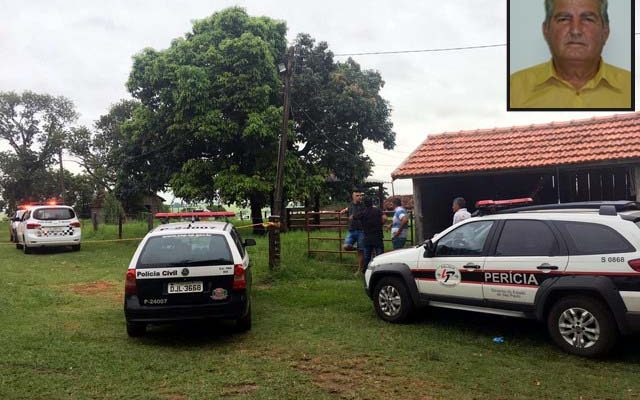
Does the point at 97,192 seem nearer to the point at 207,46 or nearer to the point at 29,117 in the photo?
the point at 29,117

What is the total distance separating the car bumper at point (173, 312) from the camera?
21.0 feet

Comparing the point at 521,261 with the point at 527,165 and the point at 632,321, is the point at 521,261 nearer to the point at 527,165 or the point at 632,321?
the point at 632,321

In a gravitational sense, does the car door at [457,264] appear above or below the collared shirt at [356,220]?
below

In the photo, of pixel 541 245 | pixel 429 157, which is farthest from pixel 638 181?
pixel 541 245

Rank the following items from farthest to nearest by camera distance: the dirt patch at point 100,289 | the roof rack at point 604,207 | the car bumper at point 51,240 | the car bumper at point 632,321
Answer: the car bumper at point 51,240, the dirt patch at point 100,289, the roof rack at point 604,207, the car bumper at point 632,321

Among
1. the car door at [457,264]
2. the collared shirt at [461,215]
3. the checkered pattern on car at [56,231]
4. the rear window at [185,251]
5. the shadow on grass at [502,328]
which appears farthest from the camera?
the checkered pattern on car at [56,231]

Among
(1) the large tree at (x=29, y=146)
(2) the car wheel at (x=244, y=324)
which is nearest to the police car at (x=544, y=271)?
(2) the car wheel at (x=244, y=324)

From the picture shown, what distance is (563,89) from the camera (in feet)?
27.5

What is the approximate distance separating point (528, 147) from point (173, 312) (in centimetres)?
833

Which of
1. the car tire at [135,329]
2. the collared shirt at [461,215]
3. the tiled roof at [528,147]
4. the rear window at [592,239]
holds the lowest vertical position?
the car tire at [135,329]

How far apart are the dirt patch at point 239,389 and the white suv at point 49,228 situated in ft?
46.5

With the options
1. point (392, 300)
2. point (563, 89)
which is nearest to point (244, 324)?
point (392, 300)

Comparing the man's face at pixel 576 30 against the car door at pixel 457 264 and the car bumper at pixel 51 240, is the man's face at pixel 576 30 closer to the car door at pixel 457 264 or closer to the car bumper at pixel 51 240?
the car door at pixel 457 264

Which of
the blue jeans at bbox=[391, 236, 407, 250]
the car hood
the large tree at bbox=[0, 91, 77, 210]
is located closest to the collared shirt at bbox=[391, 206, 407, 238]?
the blue jeans at bbox=[391, 236, 407, 250]
